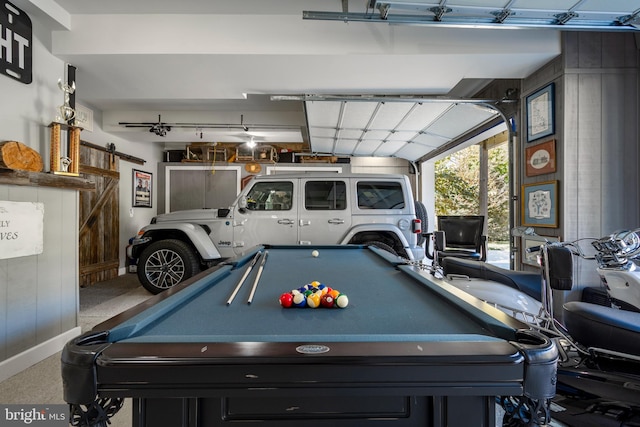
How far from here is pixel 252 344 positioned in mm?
812

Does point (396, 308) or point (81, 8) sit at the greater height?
point (81, 8)

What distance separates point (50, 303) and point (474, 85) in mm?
5233

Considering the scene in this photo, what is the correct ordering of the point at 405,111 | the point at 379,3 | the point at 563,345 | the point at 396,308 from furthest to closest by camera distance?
the point at 405,111
the point at 379,3
the point at 563,345
the point at 396,308

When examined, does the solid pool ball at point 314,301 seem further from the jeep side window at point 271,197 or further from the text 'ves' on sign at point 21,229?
the jeep side window at point 271,197

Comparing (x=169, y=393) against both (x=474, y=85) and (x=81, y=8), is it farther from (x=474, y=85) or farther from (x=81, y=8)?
(x=474, y=85)

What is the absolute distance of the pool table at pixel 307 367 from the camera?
745 mm

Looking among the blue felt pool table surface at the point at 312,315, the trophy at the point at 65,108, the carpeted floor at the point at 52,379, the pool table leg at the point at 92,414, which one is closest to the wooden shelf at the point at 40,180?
the trophy at the point at 65,108

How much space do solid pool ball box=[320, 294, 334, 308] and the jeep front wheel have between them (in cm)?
338

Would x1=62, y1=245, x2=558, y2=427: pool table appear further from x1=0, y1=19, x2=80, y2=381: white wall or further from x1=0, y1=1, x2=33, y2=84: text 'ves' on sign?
x1=0, y1=1, x2=33, y2=84: text 'ves' on sign

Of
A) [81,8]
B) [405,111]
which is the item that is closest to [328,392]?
[81,8]

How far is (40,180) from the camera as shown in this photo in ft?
7.82

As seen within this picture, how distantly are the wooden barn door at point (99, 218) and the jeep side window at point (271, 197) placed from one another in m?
2.65

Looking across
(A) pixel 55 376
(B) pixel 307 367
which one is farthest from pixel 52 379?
(B) pixel 307 367

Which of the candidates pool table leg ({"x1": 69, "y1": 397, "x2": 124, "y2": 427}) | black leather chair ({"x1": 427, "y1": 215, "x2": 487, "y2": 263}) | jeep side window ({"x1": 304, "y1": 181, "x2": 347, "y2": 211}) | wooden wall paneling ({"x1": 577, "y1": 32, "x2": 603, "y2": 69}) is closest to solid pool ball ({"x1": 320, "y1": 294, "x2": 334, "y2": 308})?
pool table leg ({"x1": 69, "y1": 397, "x2": 124, "y2": 427})
